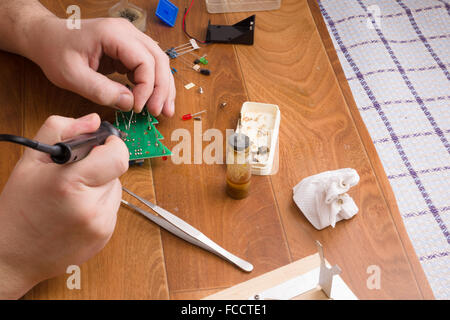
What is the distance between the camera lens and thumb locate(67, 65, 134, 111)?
0.97 meters

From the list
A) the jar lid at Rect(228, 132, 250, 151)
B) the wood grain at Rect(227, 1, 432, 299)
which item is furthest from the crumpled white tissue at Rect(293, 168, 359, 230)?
the jar lid at Rect(228, 132, 250, 151)


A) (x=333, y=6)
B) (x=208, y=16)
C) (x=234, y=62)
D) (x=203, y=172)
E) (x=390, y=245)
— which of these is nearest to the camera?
(x=390, y=245)

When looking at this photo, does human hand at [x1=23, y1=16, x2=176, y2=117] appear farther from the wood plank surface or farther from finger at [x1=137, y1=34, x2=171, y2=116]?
the wood plank surface

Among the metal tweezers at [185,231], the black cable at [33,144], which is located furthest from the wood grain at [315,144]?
the black cable at [33,144]

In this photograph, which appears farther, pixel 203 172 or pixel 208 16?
pixel 208 16

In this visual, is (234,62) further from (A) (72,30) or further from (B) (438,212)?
(B) (438,212)

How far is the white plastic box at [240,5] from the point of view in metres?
1.34

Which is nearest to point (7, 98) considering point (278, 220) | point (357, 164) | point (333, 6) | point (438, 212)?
point (278, 220)

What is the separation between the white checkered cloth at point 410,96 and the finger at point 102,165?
124 centimetres

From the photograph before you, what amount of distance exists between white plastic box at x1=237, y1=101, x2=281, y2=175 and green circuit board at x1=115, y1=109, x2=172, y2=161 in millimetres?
195

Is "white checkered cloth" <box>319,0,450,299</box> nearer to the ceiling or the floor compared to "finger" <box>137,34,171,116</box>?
nearer to the floor

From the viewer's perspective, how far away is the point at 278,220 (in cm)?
92

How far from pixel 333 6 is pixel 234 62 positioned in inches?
48.2

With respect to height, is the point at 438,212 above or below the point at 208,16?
below
